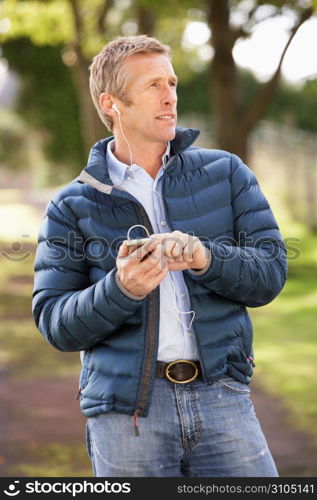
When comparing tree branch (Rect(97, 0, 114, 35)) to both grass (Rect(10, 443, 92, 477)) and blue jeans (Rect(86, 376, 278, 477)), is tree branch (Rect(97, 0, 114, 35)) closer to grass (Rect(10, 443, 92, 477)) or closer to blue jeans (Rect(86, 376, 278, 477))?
grass (Rect(10, 443, 92, 477))

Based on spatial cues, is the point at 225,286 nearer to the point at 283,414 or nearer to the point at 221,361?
the point at 221,361

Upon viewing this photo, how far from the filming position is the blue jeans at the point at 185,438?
103 inches

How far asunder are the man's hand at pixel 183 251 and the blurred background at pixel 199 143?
0.87 meters

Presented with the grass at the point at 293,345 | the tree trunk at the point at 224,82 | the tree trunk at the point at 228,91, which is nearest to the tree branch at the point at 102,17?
the tree trunk at the point at 228,91

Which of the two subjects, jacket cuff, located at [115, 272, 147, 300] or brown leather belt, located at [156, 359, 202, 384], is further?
brown leather belt, located at [156, 359, 202, 384]

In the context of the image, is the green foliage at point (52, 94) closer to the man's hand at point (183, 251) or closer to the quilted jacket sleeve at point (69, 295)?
the quilted jacket sleeve at point (69, 295)

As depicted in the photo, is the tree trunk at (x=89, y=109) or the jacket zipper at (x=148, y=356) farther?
the tree trunk at (x=89, y=109)

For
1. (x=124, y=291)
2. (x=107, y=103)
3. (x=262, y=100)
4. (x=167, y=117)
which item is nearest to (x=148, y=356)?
(x=124, y=291)

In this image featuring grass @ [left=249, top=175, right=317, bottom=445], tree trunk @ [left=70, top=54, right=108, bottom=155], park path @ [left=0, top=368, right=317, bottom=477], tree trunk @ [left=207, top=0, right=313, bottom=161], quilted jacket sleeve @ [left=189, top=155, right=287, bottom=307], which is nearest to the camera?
quilted jacket sleeve @ [left=189, top=155, right=287, bottom=307]

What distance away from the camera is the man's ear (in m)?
2.89

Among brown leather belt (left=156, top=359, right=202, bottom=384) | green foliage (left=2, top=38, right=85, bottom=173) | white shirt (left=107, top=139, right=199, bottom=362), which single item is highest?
white shirt (left=107, top=139, right=199, bottom=362)

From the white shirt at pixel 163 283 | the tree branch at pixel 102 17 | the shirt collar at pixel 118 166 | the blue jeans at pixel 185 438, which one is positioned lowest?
the tree branch at pixel 102 17

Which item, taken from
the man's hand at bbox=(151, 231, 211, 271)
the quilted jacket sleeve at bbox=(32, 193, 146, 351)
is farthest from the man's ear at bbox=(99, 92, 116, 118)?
the man's hand at bbox=(151, 231, 211, 271)

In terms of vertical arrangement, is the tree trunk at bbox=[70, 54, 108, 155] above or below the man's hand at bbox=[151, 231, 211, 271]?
below
